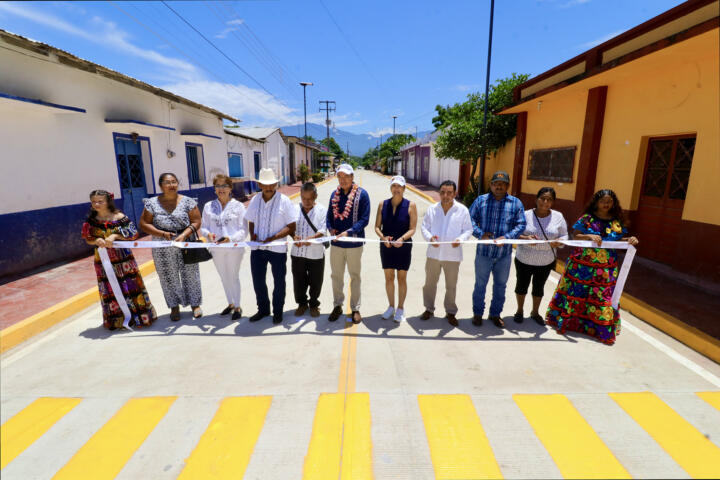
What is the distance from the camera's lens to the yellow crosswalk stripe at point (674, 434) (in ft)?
7.72

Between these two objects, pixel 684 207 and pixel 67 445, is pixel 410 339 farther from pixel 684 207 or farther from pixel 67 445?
pixel 684 207

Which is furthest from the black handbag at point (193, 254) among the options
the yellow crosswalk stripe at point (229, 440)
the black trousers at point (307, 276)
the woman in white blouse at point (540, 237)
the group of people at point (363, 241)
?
the woman in white blouse at point (540, 237)

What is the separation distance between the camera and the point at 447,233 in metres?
4.28

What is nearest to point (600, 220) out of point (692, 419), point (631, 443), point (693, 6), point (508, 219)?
point (508, 219)

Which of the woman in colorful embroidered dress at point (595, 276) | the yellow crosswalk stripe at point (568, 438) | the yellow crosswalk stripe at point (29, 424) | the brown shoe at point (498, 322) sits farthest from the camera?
the brown shoe at point (498, 322)

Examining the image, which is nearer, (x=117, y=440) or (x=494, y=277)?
(x=117, y=440)

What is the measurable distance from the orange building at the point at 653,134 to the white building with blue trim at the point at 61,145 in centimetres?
995

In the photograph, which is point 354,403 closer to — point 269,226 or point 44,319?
point 269,226

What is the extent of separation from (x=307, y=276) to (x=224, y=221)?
127 centimetres

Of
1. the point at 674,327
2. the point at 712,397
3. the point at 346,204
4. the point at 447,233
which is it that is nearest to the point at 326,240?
the point at 346,204

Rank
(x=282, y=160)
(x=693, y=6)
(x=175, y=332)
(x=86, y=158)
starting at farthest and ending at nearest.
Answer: (x=282, y=160) → (x=86, y=158) → (x=693, y=6) → (x=175, y=332)

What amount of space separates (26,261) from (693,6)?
1222 cm

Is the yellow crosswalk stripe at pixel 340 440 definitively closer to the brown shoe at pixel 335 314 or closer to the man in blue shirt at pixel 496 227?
the brown shoe at pixel 335 314

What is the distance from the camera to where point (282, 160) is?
30.6m
